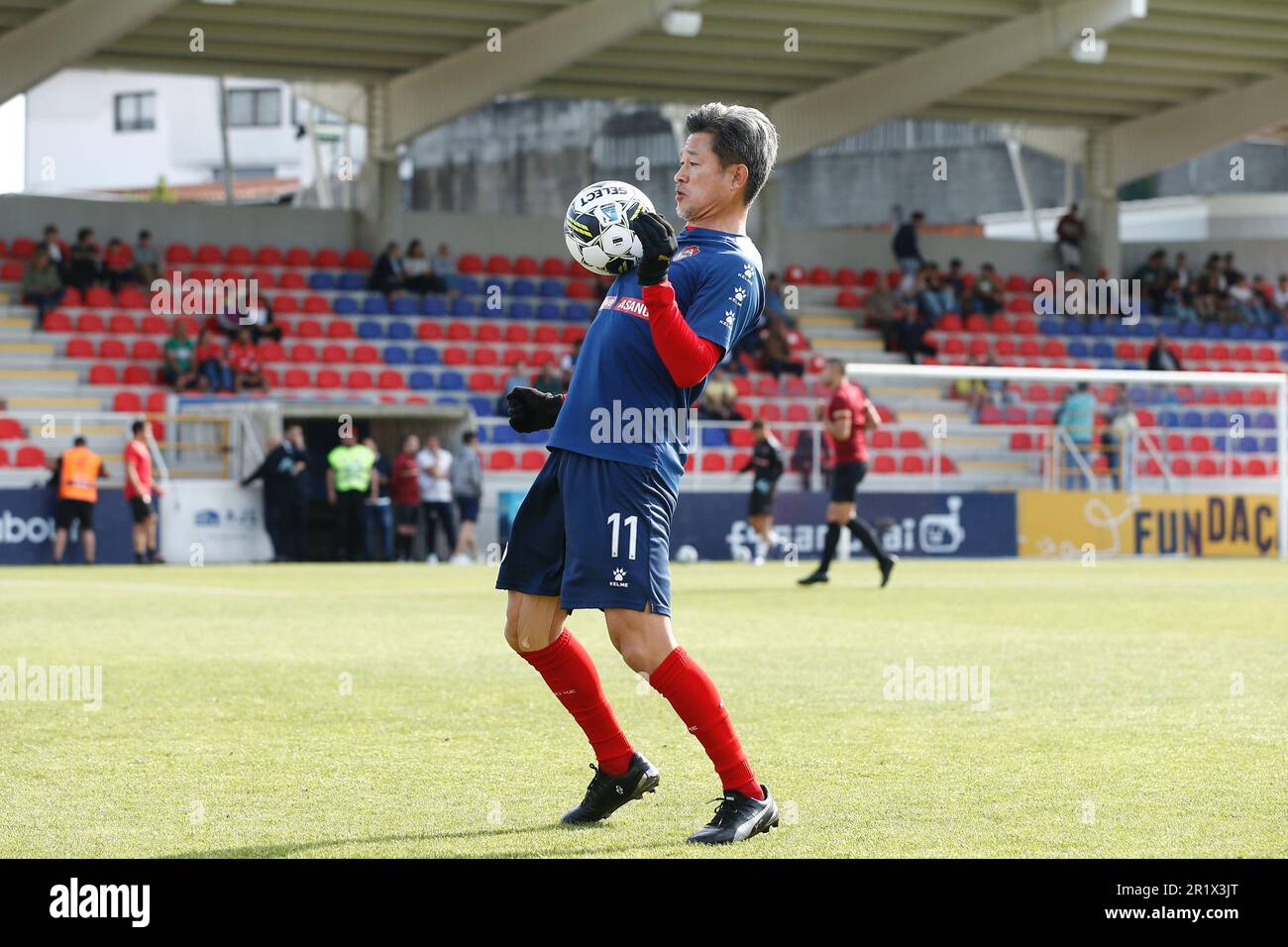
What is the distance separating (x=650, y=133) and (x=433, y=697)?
44.7m

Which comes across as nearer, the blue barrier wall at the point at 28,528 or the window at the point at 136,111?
the blue barrier wall at the point at 28,528

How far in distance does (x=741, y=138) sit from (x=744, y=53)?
88.9 ft

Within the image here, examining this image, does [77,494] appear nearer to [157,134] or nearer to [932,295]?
[932,295]

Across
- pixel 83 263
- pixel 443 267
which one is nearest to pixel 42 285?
pixel 83 263

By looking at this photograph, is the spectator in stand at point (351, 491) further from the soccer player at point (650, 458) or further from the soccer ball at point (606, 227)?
the soccer ball at point (606, 227)

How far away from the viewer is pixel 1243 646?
1224 cm

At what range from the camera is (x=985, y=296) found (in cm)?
3647

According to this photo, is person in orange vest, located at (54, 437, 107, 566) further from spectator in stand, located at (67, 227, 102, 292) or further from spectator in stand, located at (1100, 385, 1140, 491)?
spectator in stand, located at (1100, 385, 1140, 491)

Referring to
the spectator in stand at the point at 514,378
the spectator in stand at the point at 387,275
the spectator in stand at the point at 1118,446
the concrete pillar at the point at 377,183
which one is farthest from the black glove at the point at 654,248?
the concrete pillar at the point at 377,183

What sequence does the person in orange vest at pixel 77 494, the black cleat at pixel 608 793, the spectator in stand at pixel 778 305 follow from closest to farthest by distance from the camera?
the black cleat at pixel 608 793 < the person in orange vest at pixel 77 494 < the spectator in stand at pixel 778 305

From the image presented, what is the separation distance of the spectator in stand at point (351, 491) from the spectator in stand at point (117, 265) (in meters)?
6.01

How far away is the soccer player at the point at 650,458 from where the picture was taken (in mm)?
5527
